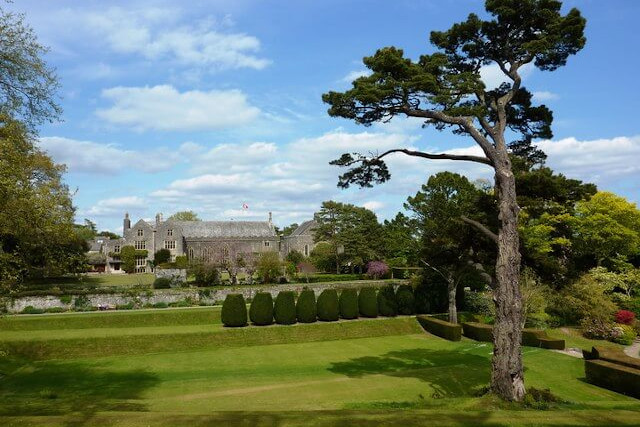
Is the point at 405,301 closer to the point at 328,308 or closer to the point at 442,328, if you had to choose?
the point at 442,328

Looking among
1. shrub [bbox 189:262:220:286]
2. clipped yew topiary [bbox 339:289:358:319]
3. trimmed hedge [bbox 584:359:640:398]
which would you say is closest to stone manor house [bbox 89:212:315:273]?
shrub [bbox 189:262:220:286]

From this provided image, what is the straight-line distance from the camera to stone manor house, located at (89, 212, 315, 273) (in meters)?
72.9

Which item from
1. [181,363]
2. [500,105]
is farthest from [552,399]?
[181,363]

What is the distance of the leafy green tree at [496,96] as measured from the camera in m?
11.3

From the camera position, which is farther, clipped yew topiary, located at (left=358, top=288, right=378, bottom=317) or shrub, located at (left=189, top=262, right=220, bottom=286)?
shrub, located at (left=189, top=262, right=220, bottom=286)

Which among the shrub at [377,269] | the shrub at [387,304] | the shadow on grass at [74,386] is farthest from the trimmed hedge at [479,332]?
the shrub at [377,269]

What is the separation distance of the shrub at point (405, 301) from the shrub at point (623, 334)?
38.6 feet

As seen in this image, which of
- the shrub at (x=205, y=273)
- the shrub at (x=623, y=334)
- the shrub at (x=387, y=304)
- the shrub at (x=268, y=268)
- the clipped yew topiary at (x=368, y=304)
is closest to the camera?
the shrub at (x=623, y=334)

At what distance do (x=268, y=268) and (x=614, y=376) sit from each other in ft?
110

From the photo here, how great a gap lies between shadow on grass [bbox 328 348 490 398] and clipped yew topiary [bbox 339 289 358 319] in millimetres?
6932

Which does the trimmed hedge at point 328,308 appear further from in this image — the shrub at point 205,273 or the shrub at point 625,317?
the shrub at point 205,273

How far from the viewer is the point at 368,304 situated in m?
30.7

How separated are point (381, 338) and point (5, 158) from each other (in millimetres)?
20690

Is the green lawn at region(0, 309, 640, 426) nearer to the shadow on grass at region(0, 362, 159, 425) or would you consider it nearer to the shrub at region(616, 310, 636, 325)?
the shadow on grass at region(0, 362, 159, 425)
